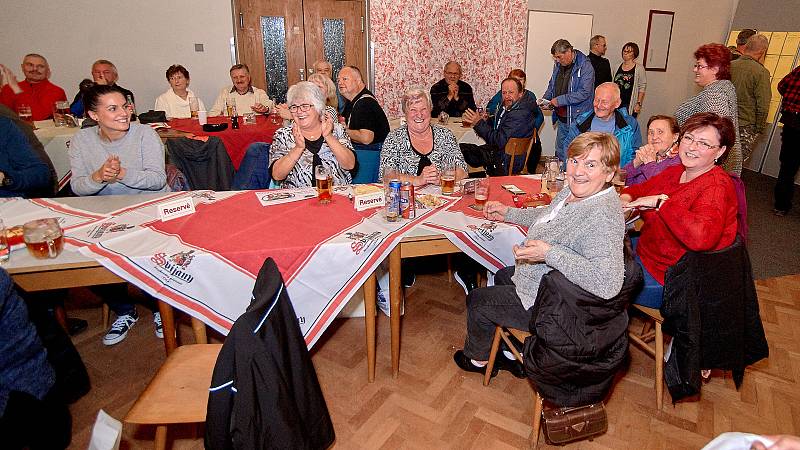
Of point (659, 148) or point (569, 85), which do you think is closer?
point (659, 148)

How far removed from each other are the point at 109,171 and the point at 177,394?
1.33 m

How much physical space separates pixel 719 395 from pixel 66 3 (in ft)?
24.3

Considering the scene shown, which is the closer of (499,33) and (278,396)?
(278,396)

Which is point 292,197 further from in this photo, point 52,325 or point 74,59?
point 74,59

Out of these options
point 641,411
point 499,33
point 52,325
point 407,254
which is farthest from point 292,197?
point 499,33

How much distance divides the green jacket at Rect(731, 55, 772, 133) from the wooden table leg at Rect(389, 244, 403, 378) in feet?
15.3

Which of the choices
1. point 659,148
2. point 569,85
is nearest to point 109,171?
point 659,148

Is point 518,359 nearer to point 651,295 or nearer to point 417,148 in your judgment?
point 651,295

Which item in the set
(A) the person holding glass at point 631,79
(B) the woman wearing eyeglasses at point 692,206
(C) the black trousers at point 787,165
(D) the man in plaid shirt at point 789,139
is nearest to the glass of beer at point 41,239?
(B) the woman wearing eyeglasses at point 692,206

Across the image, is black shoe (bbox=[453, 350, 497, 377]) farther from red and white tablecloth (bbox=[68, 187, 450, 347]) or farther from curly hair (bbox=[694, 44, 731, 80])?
curly hair (bbox=[694, 44, 731, 80])

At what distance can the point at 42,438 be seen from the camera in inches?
57.2

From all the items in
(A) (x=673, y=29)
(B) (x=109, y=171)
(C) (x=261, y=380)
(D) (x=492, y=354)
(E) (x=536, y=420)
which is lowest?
(E) (x=536, y=420)

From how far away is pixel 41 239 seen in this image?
1.86 metres

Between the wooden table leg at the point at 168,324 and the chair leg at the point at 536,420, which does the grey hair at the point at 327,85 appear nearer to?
the wooden table leg at the point at 168,324
